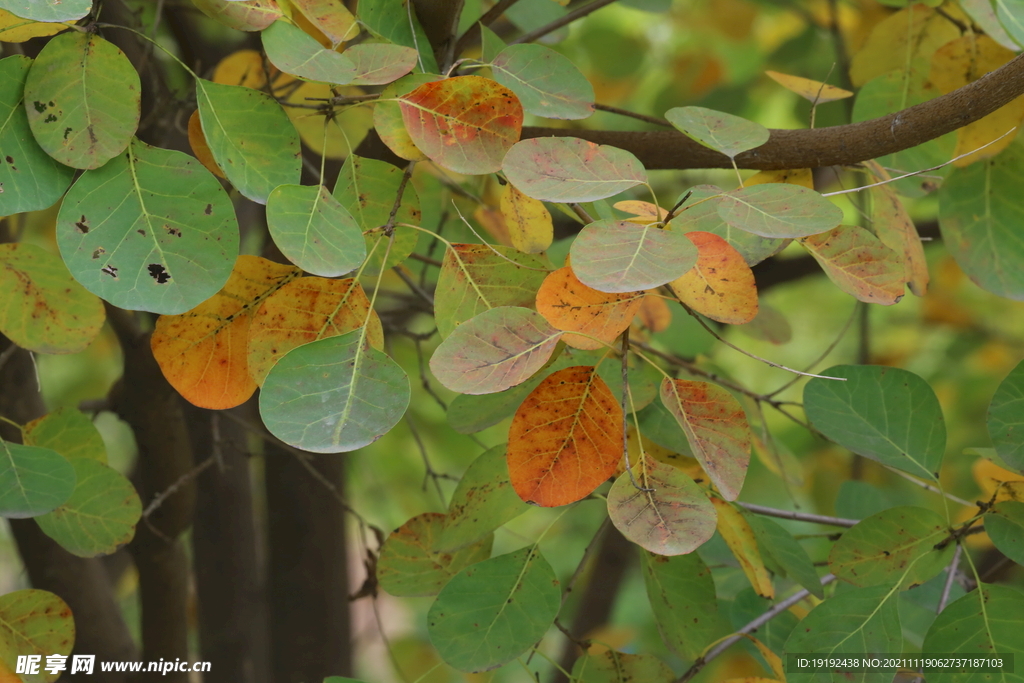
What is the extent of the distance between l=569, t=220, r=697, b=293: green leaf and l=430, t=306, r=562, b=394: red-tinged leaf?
0.17 feet

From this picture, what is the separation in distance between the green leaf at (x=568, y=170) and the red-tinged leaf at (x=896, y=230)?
0.22 metres

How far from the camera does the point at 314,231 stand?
40 cm

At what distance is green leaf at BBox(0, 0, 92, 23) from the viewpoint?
0.36 metres

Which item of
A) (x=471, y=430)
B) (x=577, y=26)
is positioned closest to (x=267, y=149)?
(x=471, y=430)

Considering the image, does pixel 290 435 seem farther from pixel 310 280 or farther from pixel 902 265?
pixel 902 265

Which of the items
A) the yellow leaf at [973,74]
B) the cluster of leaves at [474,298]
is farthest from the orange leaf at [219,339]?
the yellow leaf at [973,74]

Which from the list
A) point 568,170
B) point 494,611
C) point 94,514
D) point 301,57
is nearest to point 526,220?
point 568,170

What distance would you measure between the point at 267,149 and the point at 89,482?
0.29 meters

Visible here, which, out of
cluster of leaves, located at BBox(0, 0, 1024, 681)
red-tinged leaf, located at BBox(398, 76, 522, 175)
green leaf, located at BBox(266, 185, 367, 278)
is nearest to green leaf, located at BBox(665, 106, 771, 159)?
cluster of leaves, located at BBox(0, 0, 1024, 681)

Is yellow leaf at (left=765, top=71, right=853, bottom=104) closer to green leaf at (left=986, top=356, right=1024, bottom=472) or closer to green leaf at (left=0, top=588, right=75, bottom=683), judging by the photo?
green leaf at (left=986, top=356, right=1024, bottom=472)

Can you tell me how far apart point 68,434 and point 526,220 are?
39 centimetres

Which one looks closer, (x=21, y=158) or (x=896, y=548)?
(x=21, y=158)

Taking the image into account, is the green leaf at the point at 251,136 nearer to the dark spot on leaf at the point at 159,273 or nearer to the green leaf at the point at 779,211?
the dark spot on leaf at the point at 159,273

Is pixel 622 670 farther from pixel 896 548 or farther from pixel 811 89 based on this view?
pixel 811 89
